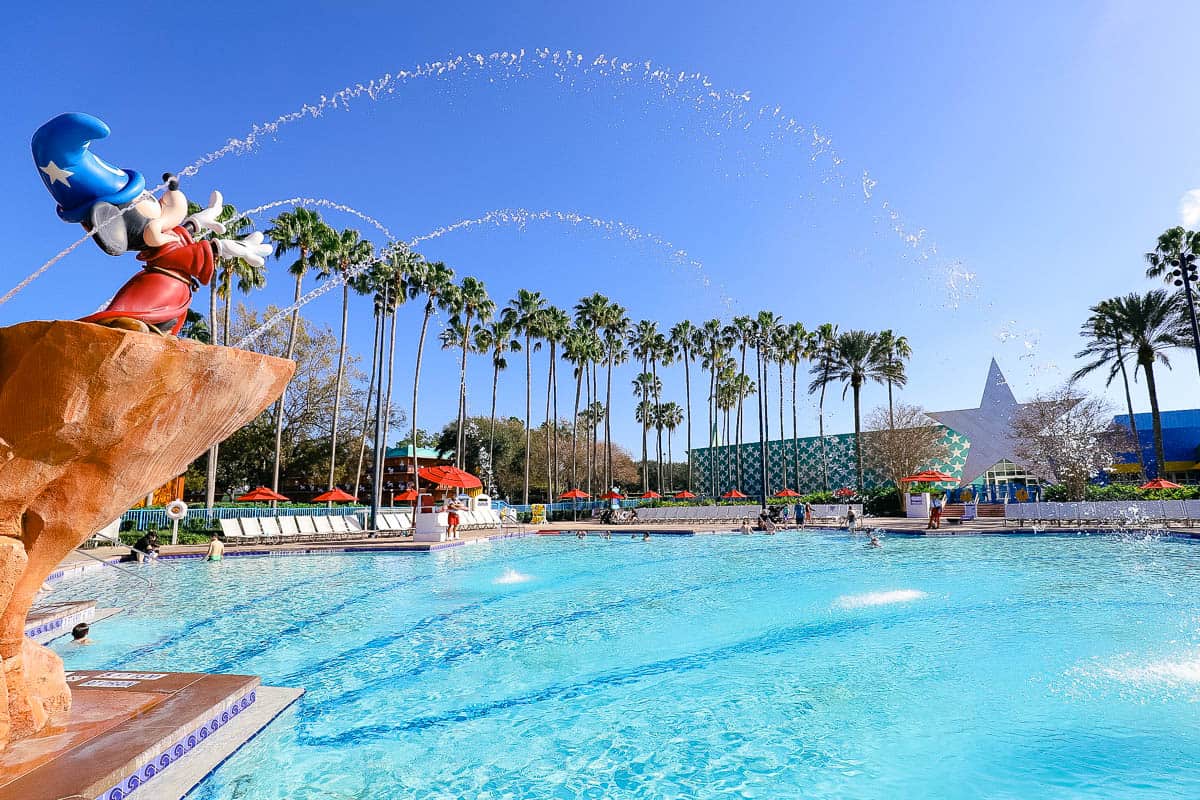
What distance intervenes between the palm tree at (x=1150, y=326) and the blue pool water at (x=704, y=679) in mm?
29001

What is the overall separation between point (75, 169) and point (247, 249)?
1280 mm

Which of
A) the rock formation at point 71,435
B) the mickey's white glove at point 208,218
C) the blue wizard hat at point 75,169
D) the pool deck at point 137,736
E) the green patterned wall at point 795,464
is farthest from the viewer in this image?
the green patterned wall at point 795,464

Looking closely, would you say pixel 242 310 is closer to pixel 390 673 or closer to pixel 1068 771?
pixel 390 673

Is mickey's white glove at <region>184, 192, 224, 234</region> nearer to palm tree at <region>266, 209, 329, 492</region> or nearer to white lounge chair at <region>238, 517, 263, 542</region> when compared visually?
white lounge chair at <region>238, 517, 263, 542</region>

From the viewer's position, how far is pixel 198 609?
1123 centimetres

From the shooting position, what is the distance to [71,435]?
4.02 meters

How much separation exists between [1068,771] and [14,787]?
6692 millimetres

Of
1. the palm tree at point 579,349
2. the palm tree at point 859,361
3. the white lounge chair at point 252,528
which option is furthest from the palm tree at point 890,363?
the white lounge chair at point 252,528

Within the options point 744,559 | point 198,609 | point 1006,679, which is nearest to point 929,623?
point 1006,679

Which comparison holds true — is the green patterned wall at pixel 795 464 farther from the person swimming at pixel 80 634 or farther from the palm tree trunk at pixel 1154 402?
the person swimming at pixel 80 634

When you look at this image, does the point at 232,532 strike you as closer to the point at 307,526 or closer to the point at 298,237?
the point at 307,526

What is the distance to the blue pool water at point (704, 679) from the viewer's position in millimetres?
4656

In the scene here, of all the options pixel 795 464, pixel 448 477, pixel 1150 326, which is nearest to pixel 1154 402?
pixel 1150 326

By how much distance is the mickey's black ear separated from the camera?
4773 mm
